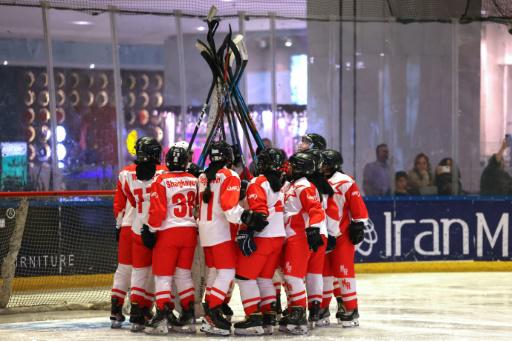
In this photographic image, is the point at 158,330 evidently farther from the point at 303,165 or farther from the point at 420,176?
the point at 420,176

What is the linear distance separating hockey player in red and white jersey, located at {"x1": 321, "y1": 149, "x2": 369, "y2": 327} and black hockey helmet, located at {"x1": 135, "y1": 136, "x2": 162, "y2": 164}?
1381 millimetres

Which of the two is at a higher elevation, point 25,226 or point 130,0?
point 130,0

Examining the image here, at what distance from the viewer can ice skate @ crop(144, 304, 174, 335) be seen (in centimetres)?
801

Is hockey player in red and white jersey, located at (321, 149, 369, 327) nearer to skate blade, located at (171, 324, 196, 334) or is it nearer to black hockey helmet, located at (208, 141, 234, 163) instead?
black hockey helmet, located at (208, 141, 234, 163)

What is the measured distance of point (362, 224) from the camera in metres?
8.59

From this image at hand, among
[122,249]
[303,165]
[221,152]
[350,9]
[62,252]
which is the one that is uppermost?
[350,9]

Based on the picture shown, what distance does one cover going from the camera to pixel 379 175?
45.3ft

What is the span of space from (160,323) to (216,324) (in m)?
0.43

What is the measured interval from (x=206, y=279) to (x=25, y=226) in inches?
102

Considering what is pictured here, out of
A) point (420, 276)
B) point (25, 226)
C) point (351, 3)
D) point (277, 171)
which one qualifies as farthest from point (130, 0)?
point (277, 171)

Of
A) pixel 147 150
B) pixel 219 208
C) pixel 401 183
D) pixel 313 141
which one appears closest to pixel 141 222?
pixel 147 150

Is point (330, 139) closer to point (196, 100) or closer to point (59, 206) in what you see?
point (196, 100)

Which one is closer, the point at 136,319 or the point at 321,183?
the point at 136,319

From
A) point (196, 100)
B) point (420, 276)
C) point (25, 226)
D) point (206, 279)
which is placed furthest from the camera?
point (196, 100)
